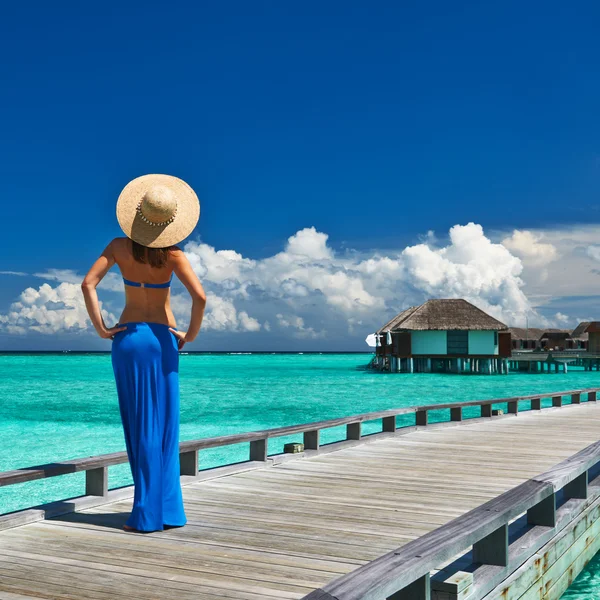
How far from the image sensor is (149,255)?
192 inches

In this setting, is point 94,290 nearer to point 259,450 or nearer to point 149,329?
point 149,329

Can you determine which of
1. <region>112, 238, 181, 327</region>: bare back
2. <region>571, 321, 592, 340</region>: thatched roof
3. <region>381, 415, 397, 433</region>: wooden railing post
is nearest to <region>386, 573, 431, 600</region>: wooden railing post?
<region>112, 238, 181, 327</region>: bare back

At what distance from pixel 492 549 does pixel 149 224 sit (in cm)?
300

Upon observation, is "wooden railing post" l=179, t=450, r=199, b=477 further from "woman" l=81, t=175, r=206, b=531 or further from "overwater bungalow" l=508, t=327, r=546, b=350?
"overwater bungalow" l=508, t=327, r=546, b=350

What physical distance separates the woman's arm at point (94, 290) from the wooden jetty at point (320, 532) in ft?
3.86

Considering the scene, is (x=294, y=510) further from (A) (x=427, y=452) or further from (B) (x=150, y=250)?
(A) (x=427, y=452)

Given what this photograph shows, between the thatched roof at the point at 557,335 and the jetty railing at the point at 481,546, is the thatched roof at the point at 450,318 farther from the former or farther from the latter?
the jetty railing at the point at 481,546

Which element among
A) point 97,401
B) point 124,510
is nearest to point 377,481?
point 124,510

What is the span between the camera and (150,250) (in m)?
4.88

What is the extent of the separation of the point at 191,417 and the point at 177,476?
2818 centimetres

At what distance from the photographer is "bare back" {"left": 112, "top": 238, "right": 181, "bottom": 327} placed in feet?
15.9

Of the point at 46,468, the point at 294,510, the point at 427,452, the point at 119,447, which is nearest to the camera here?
the point at 46,468

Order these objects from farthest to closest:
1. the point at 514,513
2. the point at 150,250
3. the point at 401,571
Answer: the point at 150,250 < the point at 514,513 < the point at 401,571

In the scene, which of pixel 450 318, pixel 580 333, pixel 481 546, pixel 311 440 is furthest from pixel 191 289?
pixel 580 333
